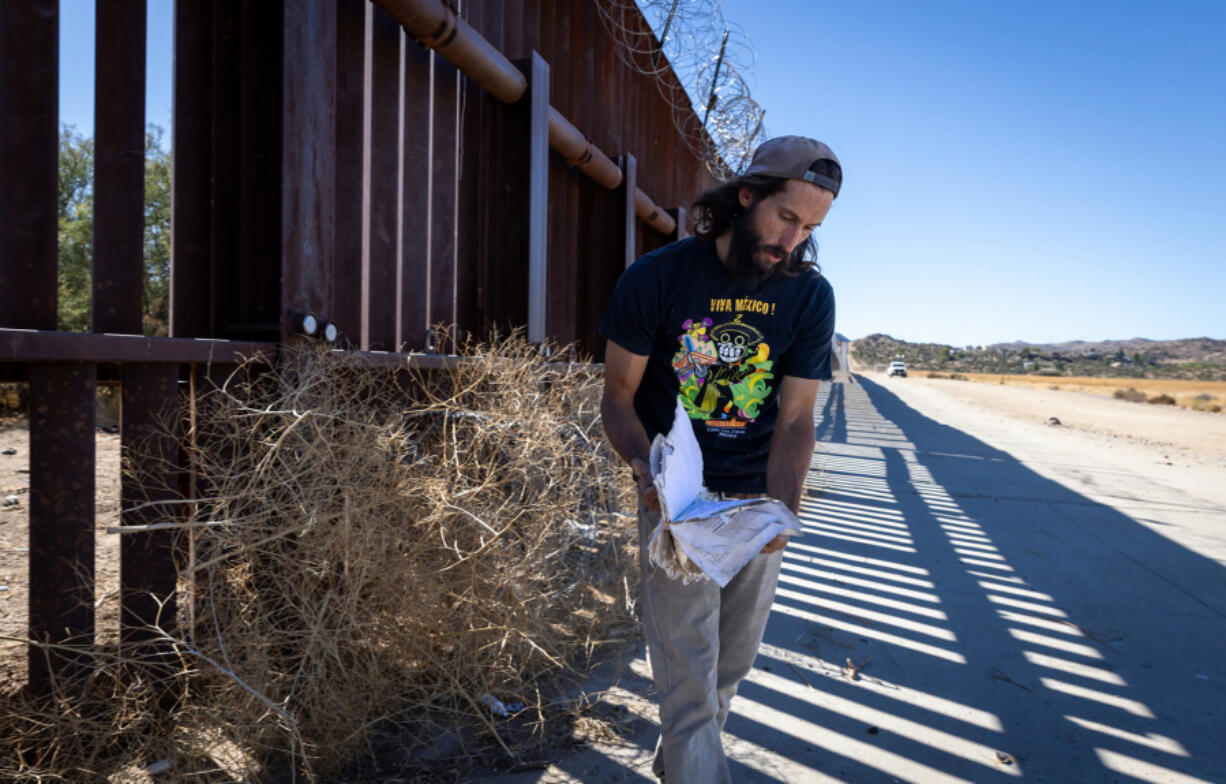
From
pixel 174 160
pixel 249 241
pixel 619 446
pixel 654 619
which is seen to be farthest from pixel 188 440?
pixel 654 619

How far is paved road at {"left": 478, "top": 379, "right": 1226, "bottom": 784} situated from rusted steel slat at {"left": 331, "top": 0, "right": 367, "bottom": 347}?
1.99 metres

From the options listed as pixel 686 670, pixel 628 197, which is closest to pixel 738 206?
pixel 686 670

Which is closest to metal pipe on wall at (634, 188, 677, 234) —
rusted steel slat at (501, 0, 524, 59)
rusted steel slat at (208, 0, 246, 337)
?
rusted steel slat at (501, 0, 524, 59)

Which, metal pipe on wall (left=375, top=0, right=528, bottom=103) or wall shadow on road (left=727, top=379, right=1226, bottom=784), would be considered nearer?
wall shadow on road (left=727, top=379, right=1226, bottom=784)

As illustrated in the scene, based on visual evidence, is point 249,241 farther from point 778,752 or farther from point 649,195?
point 649,195

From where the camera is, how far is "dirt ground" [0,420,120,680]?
221 centimetres

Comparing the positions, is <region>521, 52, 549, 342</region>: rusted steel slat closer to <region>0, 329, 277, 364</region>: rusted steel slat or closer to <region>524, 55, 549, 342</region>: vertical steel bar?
<region>524, 55, 549, 342</region>: vertical steel bar

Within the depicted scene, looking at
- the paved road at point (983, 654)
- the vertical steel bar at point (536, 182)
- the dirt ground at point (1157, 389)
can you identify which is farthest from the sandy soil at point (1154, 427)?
the vertical steel bar at point (536, 182)

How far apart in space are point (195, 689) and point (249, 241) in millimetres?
1431

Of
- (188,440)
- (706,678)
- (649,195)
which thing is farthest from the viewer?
(649,195)

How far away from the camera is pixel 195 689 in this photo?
2094mm

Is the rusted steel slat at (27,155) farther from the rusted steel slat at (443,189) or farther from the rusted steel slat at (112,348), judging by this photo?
the rusted steel slat at (443,189)

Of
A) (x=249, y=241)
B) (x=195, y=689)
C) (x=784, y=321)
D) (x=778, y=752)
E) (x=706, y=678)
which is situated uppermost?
(x=249, y=241)

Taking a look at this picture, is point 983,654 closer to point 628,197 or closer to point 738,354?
point 738,354
